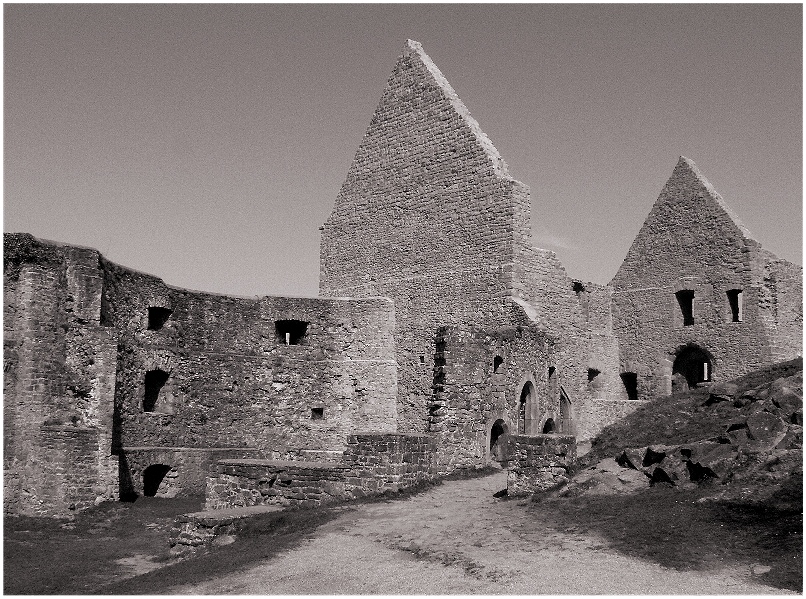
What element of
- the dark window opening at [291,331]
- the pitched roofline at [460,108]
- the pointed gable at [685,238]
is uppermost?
the pitched roofline at [460,108]

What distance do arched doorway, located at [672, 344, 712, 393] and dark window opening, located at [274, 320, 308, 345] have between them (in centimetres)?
1435

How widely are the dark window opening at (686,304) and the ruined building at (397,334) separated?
137 mm

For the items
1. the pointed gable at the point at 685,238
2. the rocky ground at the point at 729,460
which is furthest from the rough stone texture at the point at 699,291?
the rocky ground at the point at 729,460

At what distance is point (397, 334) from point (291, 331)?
3.63 m

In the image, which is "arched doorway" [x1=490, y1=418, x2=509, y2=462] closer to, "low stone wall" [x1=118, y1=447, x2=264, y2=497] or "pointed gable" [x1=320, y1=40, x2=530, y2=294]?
"pointed gable" [x1=320, y1=40, x2=530, y2=294]

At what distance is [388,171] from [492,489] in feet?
53.6

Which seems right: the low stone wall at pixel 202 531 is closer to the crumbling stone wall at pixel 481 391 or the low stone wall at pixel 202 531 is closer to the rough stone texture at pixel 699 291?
the crumbling stone wall at pixel 481 391

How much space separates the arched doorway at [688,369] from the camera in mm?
33031

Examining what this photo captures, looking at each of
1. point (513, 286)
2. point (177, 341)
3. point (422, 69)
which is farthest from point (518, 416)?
point (422, 69)

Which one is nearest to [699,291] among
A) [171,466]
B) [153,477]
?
[171,466]

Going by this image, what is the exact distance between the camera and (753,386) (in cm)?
2250

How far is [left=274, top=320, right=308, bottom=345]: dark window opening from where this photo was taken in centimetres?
2795

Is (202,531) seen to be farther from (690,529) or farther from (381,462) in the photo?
(690,529)

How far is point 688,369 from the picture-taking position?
33.6m
